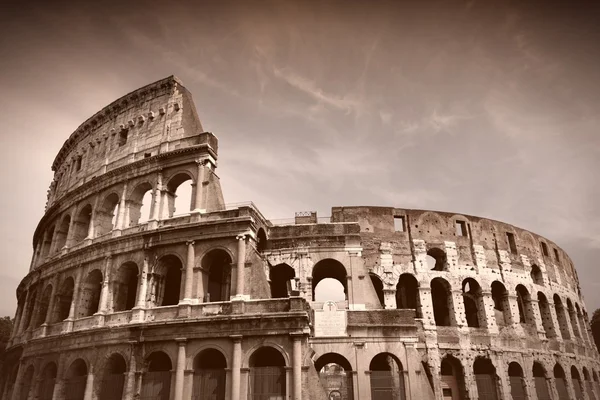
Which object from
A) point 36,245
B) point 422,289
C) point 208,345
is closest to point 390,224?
point 422,289

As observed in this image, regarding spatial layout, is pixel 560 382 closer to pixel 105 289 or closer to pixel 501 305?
pixel 501 305

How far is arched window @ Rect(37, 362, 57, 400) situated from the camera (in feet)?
63.9

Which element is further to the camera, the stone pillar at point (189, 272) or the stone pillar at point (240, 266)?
the stone pillar at point (189, 272)

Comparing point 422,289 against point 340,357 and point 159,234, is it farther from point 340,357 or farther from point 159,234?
point 159,234

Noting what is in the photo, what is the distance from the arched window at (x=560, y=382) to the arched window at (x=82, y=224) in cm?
2590

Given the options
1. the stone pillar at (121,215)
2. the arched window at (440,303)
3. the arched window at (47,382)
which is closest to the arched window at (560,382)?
the arched window at (440,303)

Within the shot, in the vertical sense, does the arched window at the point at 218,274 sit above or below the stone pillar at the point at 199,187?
below

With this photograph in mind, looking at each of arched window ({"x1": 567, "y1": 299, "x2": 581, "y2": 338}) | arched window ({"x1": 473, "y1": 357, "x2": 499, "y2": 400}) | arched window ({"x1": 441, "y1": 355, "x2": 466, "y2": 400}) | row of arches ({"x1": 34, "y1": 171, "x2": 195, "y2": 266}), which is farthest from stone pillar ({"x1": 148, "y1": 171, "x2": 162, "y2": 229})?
arched window ({"x1": 567, "y1": 299, "x2": 581, "y2": 338})

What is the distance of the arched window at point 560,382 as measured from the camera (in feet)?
75.0

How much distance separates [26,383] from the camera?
21109mm

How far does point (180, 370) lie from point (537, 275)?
2140cm

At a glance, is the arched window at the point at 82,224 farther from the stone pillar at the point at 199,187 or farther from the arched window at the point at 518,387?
the arched window at the point at 518,387

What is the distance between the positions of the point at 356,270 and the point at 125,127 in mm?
14488

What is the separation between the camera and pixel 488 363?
22.8 meters
